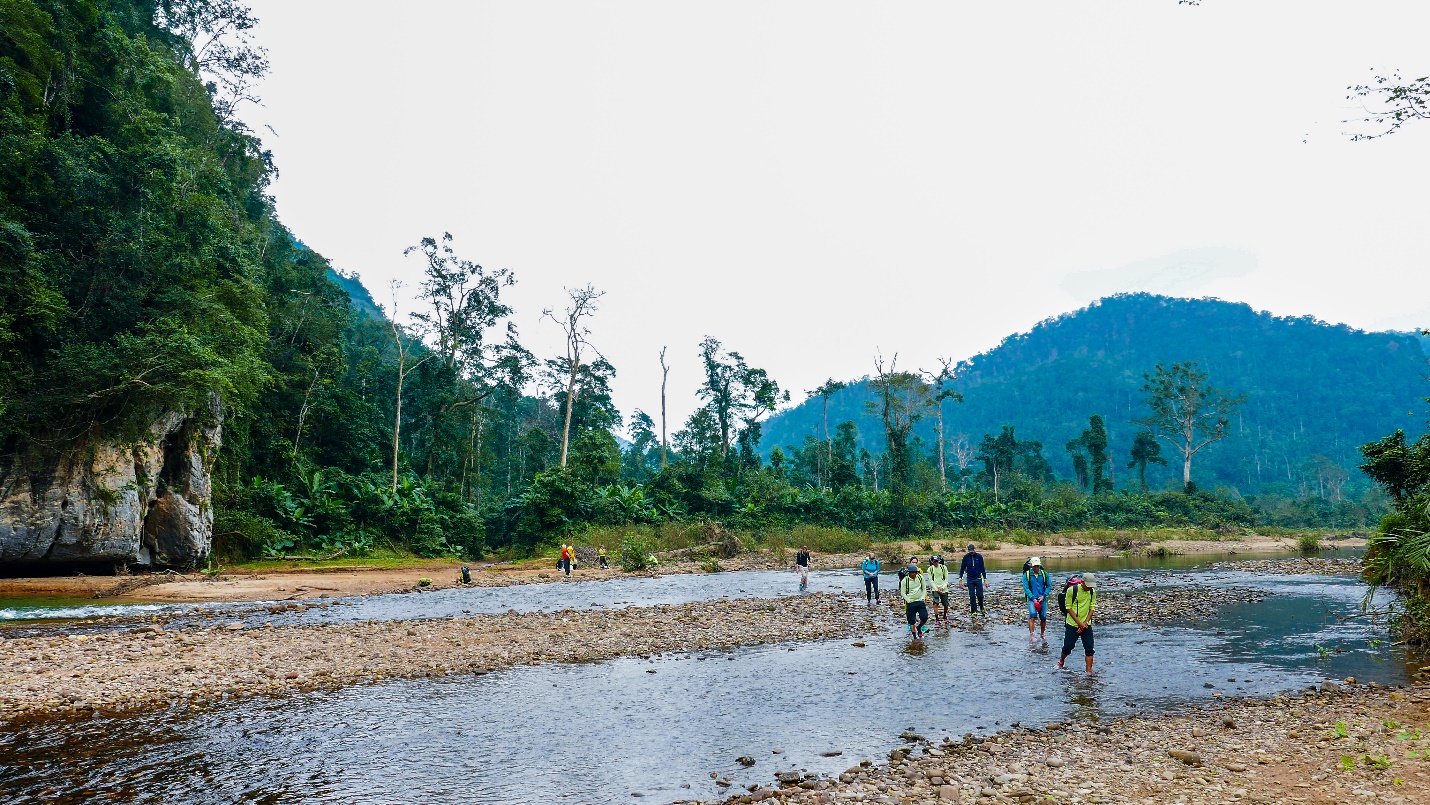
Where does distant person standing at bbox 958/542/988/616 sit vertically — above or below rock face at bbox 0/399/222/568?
below

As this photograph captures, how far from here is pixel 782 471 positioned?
60.8 m

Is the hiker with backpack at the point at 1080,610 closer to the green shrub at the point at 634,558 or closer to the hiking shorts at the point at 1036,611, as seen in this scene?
the hiking shorts at the point at 1036,611

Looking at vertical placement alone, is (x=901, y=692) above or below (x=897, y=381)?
below

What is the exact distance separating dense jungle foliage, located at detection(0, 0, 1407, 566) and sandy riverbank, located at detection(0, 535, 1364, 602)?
4.08 meters

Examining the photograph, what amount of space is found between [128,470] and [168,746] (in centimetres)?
2163

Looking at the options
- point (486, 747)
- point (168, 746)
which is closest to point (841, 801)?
point (486, 747)

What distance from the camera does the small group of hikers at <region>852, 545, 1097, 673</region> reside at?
473 inches

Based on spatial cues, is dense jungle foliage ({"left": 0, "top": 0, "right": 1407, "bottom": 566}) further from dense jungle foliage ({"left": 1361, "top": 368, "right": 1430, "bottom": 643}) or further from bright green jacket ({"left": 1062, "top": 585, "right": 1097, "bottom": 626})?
dense jungle foliage ({"left": 1361, "top": 368, "right": 1430, "bottom": 643})

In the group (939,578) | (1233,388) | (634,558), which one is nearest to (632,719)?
(939,578)

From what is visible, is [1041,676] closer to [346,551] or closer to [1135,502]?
[346,551]

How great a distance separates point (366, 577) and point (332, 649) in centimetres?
1666

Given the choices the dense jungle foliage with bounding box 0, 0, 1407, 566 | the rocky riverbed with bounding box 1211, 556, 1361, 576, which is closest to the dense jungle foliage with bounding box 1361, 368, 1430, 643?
the rocky riverbed with bounding box 1211, 556, 1361, 576

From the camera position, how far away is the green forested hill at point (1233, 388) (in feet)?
397

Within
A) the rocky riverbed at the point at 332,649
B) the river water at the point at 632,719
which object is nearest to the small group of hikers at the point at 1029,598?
the river water at the point at 632,719
